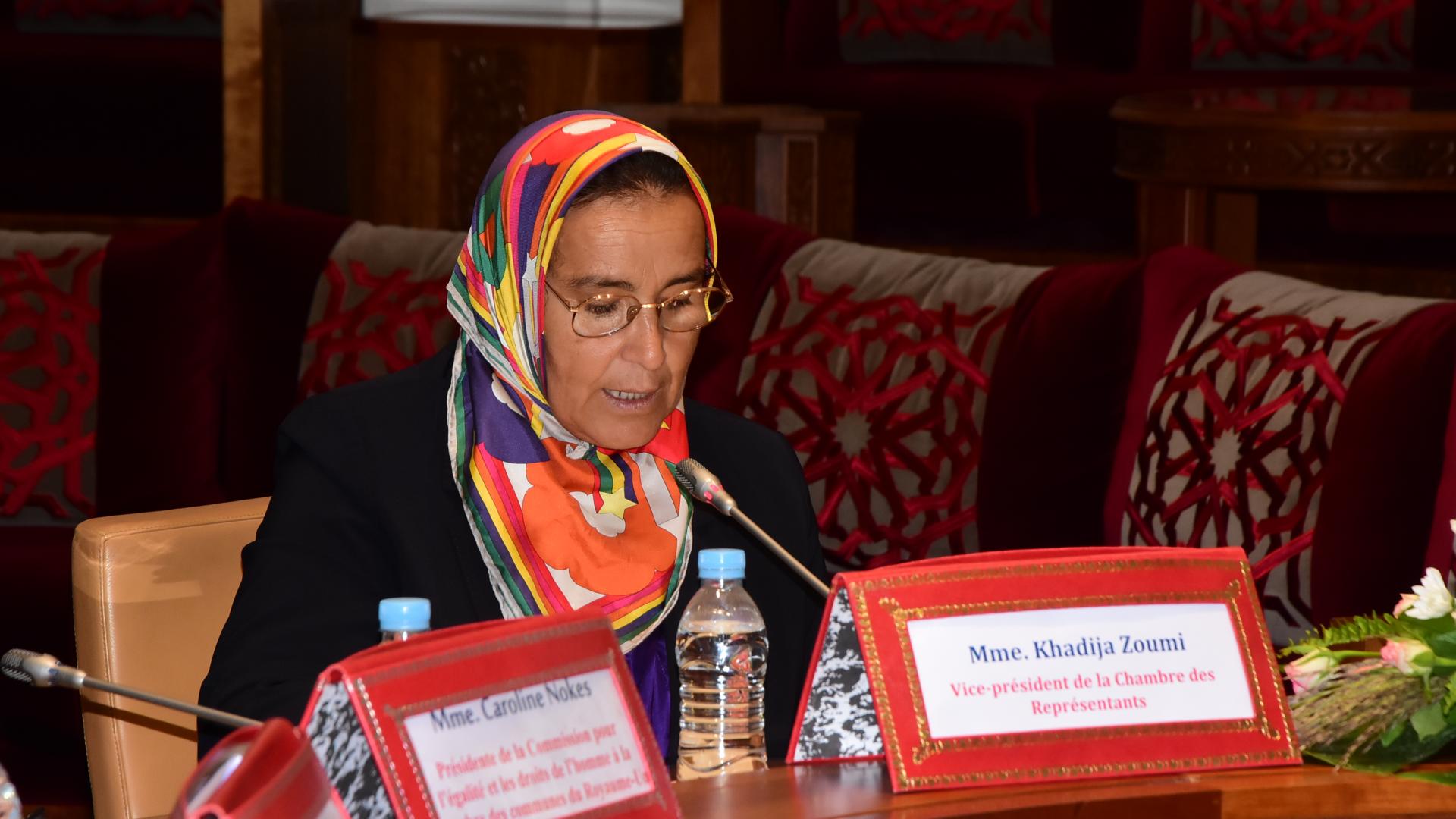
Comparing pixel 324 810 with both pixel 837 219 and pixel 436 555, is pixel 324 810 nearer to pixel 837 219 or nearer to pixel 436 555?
pixel 436 555

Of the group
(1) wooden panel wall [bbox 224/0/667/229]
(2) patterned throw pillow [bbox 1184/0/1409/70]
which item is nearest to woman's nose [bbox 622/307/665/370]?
(1) wooden panel wall [bbox 224/0/667/229]

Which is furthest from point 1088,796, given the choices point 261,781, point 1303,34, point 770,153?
point 1303,34

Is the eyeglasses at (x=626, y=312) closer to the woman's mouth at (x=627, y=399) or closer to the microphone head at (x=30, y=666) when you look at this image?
the woman's mouth at (x=627, y=399)

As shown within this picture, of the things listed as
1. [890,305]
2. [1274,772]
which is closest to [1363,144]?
[890,305]

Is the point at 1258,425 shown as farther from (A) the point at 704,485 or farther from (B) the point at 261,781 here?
(B) the point at 261,781

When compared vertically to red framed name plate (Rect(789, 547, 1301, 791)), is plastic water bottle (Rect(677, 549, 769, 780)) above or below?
below

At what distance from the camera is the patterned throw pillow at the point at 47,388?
2.92 m

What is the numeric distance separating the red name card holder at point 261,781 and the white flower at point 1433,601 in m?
0.64

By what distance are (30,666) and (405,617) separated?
7.5 inches

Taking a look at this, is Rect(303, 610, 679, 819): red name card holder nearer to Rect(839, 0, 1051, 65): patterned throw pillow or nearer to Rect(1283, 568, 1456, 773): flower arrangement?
Rect(1283, 568, 1456, 773): flower arrangement

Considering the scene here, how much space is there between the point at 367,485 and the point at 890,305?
118 centimetres

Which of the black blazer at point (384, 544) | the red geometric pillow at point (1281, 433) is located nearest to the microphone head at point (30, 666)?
the black blazer at point (384, 544)

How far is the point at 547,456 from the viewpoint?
1.56m

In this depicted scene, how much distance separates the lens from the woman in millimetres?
1455
